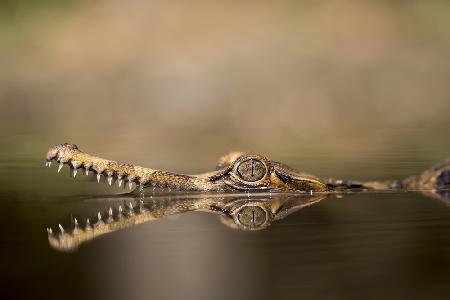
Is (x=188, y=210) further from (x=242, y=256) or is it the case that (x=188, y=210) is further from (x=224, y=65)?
(x=224, y=65)

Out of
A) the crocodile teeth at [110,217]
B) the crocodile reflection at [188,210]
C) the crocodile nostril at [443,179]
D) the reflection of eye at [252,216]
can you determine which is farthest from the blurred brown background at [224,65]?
the crocodile teeth at [110,217]

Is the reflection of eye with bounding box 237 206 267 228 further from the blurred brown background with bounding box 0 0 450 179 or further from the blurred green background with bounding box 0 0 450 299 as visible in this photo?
the blurred brown background with bounding box 0 0 450 179

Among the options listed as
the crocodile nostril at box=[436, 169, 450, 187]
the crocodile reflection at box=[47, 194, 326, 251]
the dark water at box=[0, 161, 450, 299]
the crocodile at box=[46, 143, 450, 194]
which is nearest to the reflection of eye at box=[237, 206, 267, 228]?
the crocodile reflection at box=[47, 194, 326, 251]

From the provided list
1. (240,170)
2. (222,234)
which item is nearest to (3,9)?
(240,170)

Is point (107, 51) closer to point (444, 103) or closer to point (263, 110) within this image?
point (263, 110)

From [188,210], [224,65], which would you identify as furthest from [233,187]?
[224,65]

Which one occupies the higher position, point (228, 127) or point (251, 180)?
point (228, 127)

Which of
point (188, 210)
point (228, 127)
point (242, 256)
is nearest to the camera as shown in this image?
point (242, 256)
